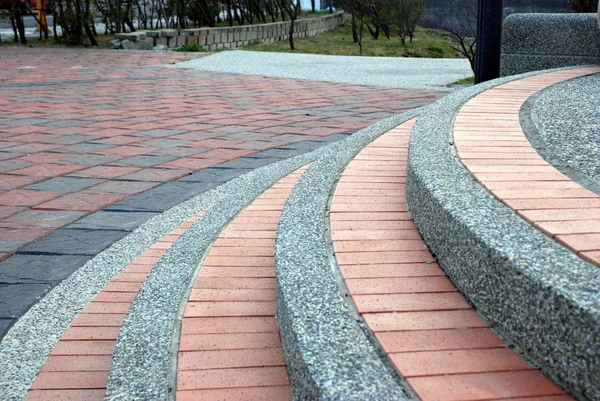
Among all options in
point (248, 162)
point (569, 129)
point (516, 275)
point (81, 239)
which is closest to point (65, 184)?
point (81, 239)

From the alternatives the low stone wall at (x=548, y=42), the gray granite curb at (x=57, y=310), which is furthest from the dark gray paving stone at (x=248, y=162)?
the low stone wall at (x=548, y=42)

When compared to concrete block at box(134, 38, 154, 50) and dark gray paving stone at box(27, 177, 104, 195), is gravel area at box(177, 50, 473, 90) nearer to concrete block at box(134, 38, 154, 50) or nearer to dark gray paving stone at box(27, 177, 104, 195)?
concrete block at box(134, 38, 154, 50)

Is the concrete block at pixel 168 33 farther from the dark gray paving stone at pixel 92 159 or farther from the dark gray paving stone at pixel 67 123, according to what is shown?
the dark gray paving stone at pixel 92 159

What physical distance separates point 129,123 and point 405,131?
8.85 ft

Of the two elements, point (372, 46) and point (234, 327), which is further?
point (372, 46)

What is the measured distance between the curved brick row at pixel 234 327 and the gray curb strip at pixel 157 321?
50 mm

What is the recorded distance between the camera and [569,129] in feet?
8.56

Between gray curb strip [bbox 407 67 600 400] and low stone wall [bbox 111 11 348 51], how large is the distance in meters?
13.2

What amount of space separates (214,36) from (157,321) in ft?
47.4

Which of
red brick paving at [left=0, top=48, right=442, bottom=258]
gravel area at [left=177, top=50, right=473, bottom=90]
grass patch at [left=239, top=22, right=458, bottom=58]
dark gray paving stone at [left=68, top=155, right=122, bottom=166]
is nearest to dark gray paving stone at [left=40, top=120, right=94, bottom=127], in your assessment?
red brick paving at [left=0, top=48, right=442, bottom=258]

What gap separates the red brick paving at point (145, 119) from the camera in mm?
4113

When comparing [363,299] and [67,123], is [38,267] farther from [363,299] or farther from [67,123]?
[67,123]

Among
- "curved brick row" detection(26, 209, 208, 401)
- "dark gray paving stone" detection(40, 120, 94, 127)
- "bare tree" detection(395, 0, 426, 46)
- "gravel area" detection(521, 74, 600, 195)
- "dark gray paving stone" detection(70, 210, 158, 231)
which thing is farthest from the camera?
"bare tree" detection(395, 0, 426, 46)

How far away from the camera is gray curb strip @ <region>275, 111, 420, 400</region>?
131 cm
